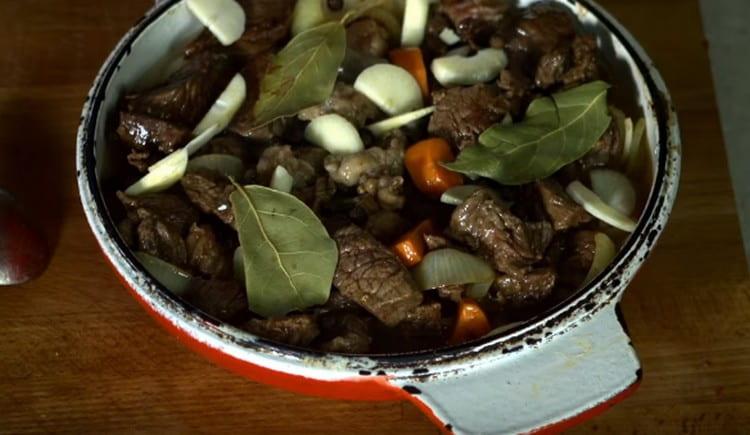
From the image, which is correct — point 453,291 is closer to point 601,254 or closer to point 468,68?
point 601,254

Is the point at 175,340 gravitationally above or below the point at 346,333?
below

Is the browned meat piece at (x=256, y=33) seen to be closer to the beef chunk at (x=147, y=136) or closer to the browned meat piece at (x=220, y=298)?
the beef chunk at (x=147, y=136)

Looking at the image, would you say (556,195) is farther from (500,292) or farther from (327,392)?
(327,392)

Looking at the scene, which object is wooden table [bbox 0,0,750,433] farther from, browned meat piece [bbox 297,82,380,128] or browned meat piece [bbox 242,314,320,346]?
browned meat piece [bbox 297,82,380,128]

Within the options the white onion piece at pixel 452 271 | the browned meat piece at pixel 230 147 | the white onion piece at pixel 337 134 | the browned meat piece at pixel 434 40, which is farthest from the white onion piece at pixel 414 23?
the white onion piece at pixel 452 271

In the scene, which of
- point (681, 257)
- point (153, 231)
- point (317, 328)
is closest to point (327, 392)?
point (317, 328)

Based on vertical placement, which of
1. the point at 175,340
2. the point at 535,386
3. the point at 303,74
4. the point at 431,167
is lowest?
the point at 175,340

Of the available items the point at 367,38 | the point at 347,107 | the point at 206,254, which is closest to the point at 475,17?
the point at 367,38

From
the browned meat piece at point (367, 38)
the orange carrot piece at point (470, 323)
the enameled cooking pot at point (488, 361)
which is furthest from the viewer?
the browned meat piece at point (367, 38)
